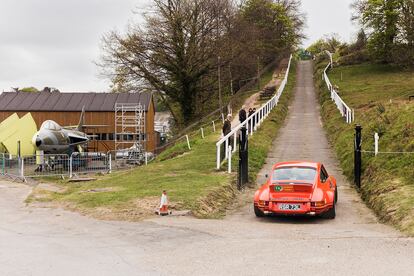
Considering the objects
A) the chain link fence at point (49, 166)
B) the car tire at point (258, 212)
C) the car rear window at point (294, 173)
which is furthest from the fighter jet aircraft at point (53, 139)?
the car tire at point (258, 212)

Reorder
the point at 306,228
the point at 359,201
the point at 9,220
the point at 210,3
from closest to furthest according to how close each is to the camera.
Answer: the point at 306,228 → the point at 9,220 → the point at 359,201 → the point at 210,3

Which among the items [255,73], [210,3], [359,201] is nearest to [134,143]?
[210,3]

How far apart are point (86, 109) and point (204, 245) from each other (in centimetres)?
4302

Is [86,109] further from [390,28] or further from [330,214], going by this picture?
[330,214]

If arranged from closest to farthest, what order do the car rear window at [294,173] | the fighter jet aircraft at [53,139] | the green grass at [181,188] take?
the car rear window at [294,173] < the green grass at [181,188] < the fighter jet aircraft at [53,139]

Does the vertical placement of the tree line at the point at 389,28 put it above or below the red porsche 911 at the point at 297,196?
above

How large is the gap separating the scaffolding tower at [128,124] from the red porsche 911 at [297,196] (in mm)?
35475

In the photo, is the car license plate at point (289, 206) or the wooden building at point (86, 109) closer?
the car license plate at point (289, 206)

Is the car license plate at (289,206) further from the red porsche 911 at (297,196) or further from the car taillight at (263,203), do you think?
the car taillight at (263,203)

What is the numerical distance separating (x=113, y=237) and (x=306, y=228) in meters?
4.19

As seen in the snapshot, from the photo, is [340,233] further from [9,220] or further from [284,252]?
[9,220]

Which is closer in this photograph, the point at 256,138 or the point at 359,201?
the point at 359,201

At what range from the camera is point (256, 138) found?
25781mm

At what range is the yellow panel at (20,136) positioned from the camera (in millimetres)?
37625
